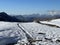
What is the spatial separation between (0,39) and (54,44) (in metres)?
2.60

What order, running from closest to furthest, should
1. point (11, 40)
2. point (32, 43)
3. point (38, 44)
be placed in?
point (38, 44)
point (32, 43)
point (11, 40)

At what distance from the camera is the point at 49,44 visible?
7230mm

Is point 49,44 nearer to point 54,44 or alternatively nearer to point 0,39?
point 54,44

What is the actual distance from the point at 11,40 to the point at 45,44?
1846 mm

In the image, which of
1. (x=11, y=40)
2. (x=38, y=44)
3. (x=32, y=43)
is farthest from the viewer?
(x=11, y=40)

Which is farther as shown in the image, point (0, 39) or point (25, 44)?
Answer: point (0, 39)

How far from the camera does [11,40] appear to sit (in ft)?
26.9

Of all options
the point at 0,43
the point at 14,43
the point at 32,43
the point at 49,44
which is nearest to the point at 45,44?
the point at 49,44

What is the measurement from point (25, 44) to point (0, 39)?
1411mm

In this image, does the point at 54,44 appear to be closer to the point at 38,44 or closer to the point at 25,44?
the point at 38,44

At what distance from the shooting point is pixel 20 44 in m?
7.44

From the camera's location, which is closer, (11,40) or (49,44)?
(49,44)

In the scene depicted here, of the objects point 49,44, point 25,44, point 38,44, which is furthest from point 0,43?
point 49,44

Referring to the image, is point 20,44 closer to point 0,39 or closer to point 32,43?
point 32,43
